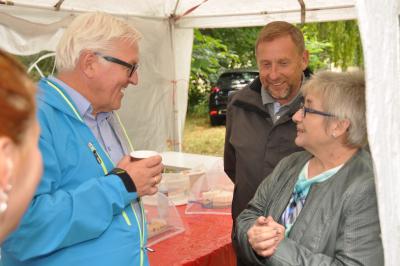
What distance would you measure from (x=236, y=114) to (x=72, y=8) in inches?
82.1

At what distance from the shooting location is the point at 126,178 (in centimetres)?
150

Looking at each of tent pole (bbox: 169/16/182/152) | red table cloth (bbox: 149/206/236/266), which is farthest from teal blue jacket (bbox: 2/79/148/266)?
tent pole (bbox: 169/16/182/152)

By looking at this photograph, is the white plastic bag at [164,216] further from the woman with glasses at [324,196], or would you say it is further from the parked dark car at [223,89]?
the parked dark car at [223,89]

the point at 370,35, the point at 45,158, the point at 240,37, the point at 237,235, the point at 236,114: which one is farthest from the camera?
the point at 240,37

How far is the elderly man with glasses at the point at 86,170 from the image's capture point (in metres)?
1.36

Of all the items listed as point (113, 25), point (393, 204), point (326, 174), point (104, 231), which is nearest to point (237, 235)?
point (326, 174)

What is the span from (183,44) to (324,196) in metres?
3.81

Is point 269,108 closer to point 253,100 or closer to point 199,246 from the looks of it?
point 253,100

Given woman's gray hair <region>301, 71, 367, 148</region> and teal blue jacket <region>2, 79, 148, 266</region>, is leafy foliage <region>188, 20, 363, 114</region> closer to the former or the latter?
woman's gray hair <region>301, 71, 367, 148</region>

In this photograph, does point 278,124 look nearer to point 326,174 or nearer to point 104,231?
point 326,174

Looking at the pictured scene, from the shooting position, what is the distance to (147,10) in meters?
4.52

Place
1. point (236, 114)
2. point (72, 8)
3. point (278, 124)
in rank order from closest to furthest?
point (278, 124), point (236, 114), point (72, 8)

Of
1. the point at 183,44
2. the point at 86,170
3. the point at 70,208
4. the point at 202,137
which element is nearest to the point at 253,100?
the point at 86,170

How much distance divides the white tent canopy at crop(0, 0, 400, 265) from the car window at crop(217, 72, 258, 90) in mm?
7182
